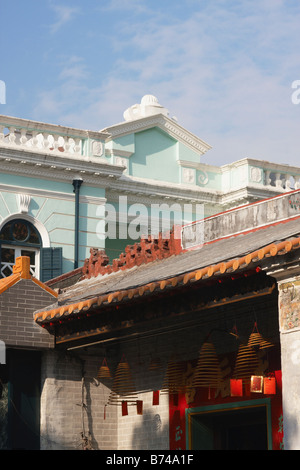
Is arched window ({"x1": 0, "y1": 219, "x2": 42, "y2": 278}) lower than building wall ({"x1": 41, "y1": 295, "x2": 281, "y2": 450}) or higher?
higher

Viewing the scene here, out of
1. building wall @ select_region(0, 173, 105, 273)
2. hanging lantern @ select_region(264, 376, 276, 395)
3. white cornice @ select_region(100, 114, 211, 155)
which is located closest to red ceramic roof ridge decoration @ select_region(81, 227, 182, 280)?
hanging lantern @ select_region(264, 376, 276, 395)

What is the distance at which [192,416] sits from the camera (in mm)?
16094

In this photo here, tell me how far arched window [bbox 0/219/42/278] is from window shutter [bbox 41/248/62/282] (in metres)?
0.24

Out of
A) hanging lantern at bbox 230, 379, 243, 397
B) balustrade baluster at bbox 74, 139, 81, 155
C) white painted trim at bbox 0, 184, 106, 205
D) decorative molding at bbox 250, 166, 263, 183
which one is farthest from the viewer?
decorative molding at bbox 250, 166, 263, 183

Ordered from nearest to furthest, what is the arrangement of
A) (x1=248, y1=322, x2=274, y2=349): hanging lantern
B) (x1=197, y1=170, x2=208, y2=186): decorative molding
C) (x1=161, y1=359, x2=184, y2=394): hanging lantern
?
(x1=248, y1=322, x2=274, y2=349): hanging lantern, (x1=161, y1=359, x2=184, y2=394): hanging lantern, (x1=197, y1=170, x2=208, y2=186): decorative molding

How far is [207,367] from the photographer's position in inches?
563

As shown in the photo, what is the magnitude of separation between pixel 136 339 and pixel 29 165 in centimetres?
864

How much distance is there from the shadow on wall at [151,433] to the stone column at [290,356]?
489 centimetres

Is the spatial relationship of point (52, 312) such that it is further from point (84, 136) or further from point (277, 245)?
point (84, 136)

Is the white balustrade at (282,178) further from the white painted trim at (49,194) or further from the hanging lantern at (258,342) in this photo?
the hanging lantern at (258,342)

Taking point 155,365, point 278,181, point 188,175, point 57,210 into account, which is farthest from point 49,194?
point 155,365

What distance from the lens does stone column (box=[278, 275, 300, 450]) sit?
1184 centimetres

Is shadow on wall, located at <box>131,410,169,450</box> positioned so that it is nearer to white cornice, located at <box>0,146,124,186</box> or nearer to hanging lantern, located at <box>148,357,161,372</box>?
hanging lantern, located at <box>148,357,161,372</box>
